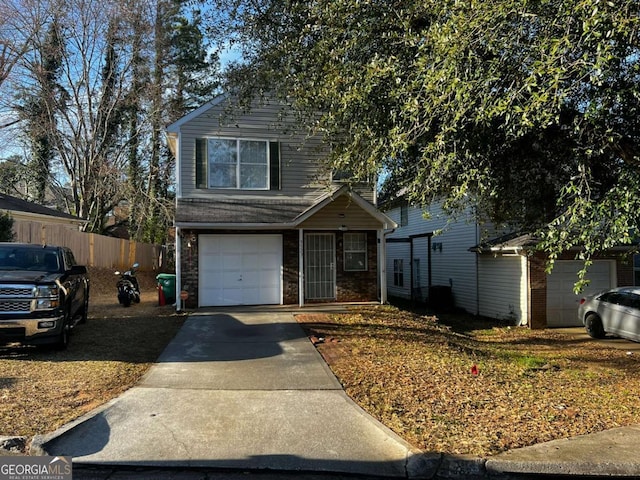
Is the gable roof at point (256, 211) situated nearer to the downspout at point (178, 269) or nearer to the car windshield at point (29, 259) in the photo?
the downspout at point (178, 269)

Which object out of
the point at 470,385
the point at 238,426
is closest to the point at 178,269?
the point at 238,426

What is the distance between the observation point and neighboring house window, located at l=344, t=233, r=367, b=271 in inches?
610

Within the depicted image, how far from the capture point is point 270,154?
14891mm

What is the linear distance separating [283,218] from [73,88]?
18.9 metres

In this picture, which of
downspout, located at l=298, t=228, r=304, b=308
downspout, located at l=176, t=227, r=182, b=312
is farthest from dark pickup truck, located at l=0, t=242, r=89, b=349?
downspout, located at l=298, t=228, r=304, b=308

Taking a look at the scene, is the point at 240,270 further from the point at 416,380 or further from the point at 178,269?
the point at 416,380

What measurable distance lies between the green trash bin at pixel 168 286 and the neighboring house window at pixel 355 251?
548 cm

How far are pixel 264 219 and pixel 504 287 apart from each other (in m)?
9.49

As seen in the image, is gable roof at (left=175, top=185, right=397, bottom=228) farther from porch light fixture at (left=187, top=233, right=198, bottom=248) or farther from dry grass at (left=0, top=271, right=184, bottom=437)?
dry grass at (left=0, top=271, right=184, bottom=437)

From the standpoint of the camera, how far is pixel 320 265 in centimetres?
1532

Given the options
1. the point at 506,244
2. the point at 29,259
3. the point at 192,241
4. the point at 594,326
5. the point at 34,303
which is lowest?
the point at 594,326

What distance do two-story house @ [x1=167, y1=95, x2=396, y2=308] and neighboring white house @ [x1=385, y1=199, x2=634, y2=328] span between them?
6.20 ft

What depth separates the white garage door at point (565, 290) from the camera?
16625mm

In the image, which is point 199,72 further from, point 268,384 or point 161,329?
point 268,384
